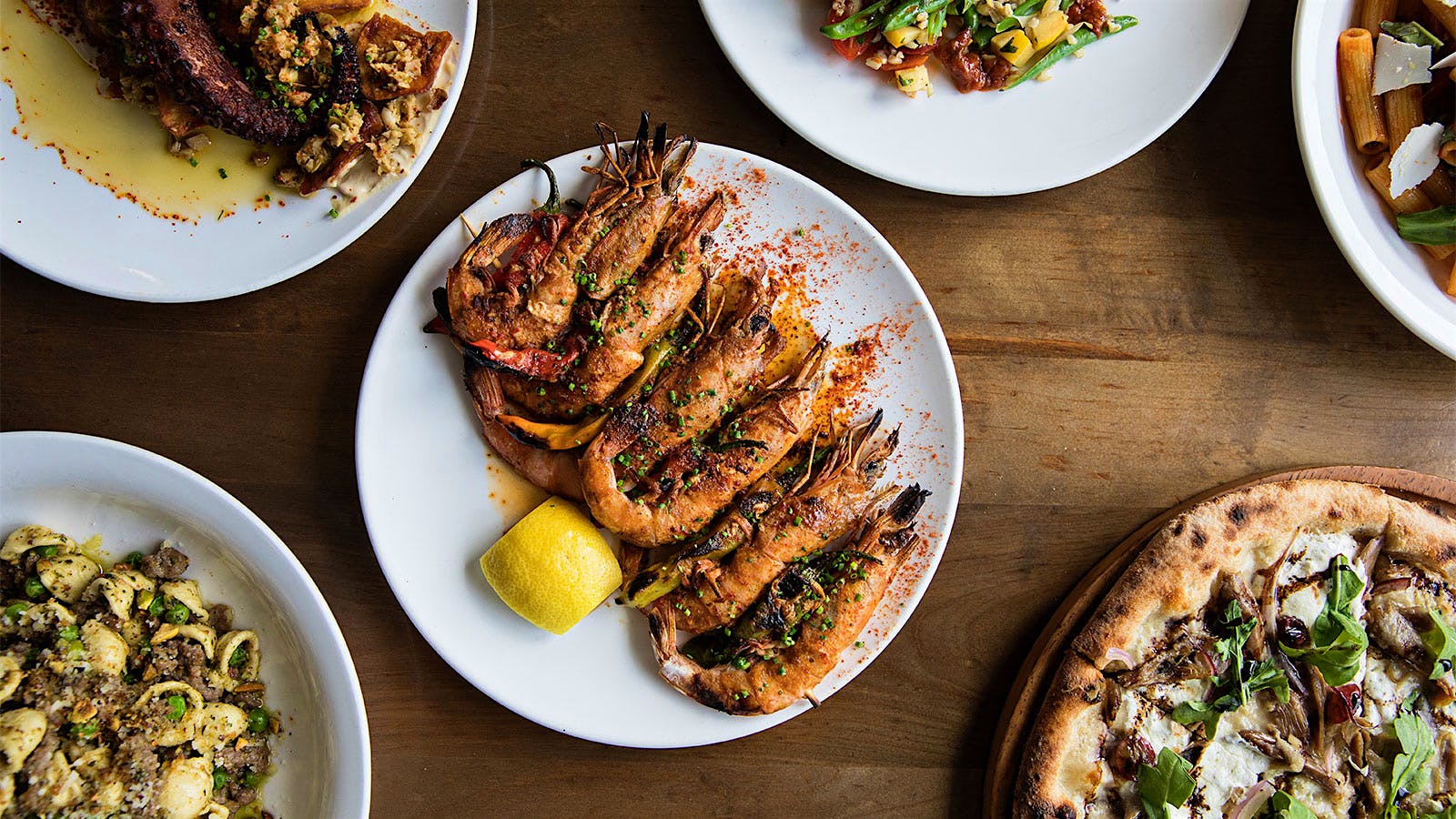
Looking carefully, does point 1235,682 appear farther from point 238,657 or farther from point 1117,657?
point 238,657

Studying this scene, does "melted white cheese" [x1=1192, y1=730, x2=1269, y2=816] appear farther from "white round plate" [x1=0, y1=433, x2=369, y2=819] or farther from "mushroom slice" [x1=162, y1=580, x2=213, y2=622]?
"mushroom slice" [x1=162, y1=580, x2=213, y2=622]

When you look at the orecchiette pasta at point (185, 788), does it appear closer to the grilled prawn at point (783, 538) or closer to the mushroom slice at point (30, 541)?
the mushroom slice at point (30, 541)

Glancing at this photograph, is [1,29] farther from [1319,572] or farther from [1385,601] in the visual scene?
[1385,601]

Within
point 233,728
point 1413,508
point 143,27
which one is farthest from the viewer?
point 1413,508

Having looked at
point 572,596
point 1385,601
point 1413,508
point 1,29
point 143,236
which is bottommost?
point 1385,601

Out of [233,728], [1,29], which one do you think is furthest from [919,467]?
[1,29]

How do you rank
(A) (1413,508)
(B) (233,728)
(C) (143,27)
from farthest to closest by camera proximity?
(A) (1413,508) < (B) (233,728) < (C) (143,27)

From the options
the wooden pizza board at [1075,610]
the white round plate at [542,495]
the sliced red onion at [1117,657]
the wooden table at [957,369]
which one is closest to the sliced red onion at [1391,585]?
the wooden pizza board at [1075,610]

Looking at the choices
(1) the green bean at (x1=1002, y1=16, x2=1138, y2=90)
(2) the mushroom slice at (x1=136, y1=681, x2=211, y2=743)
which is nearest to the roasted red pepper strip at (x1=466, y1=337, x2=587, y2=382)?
(2) the mushroom slice at (x1=136, y1=681, x2=211, y2=743)
